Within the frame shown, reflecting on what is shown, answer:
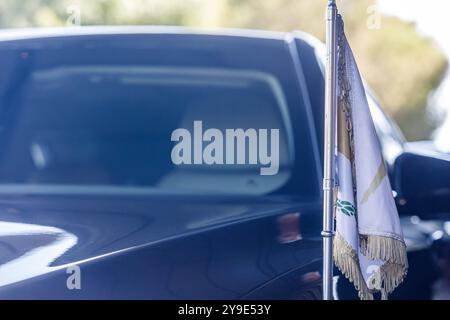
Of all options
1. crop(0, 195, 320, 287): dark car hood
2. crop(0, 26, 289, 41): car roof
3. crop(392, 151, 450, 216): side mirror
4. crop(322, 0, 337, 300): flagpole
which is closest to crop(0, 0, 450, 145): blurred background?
crop(0, 26, 289, 41): car roof

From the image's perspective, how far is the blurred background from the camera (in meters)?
2.70

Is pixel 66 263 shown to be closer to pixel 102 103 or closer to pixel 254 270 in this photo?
pixel 254 270

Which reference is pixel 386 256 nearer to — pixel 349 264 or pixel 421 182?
pixel 349 264

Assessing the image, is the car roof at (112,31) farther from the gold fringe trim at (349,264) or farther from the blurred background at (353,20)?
the gold fringe trim at (349,264)

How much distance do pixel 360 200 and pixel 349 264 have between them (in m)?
0.15

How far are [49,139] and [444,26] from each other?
1.38 m

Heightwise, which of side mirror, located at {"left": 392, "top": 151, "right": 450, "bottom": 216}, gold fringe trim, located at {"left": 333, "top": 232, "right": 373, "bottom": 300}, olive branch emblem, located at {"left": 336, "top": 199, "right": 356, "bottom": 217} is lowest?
gold fringe trim, located at {"left": 333, "top": 232, "right": 373, "bottom": 300}

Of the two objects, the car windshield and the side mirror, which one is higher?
the car windshield

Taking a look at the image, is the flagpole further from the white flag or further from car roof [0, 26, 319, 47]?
car roof [0, 26, 319, 47]

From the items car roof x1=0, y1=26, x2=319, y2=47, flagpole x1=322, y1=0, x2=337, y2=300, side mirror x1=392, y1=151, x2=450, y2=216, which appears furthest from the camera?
car roof x1=0, y1=26, x2=319, y2=47

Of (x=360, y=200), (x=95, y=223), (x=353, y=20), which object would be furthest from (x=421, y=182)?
(x=95, y=223)

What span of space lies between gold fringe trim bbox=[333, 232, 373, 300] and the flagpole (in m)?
0.04

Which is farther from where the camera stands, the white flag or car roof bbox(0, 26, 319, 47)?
car roof bbox(0, 26, 319, 47)

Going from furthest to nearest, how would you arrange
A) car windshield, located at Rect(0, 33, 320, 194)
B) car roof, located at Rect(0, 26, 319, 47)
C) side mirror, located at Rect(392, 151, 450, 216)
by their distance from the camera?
car roof, located at Rect(0, 26, 319, 47) → car windshield, located at Rect(0, 33, 320, 194) → side mirror, located at Rect(392, 151, 450, 216)
